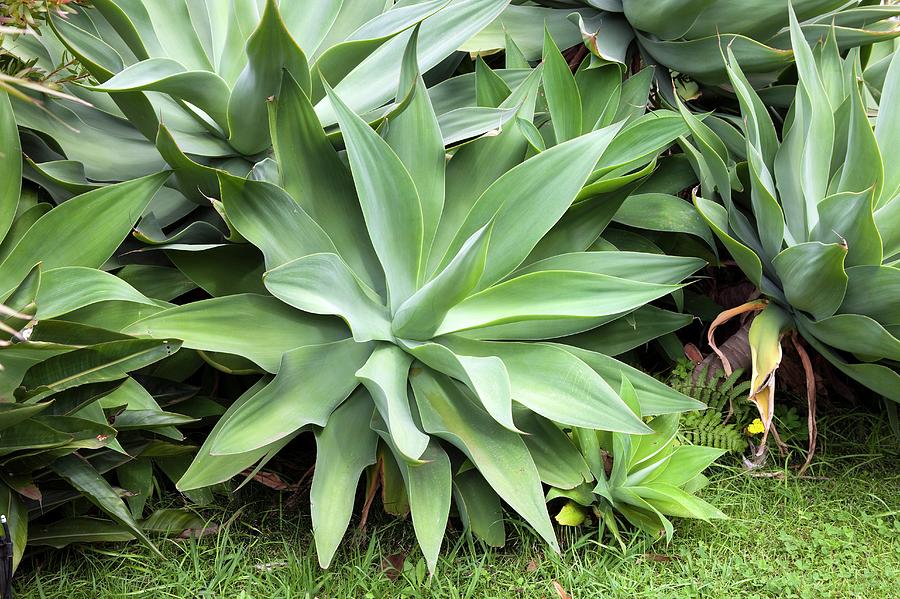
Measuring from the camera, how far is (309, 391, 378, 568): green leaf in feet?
5.95

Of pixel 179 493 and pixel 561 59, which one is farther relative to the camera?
pixel 561 59

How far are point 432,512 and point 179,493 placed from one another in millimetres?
745

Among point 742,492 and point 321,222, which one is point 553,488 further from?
point 321,222

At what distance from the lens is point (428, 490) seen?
1.90m

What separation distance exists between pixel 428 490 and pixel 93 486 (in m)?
0.75

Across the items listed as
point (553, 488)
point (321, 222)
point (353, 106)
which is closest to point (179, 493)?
point (321, 222)

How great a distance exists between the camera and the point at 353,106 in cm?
228

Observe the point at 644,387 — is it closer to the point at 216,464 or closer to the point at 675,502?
the point at 675,502

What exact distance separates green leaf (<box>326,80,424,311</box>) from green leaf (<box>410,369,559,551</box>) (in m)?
0.23

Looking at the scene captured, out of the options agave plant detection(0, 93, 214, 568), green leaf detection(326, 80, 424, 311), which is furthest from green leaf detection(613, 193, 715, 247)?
agave plant detection(0, 93, 214, 568)

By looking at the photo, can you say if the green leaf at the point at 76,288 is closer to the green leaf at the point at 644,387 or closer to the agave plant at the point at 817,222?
the green leaf at the point at 644,387

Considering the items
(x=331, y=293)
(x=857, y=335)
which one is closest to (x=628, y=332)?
(x=857, y=335)

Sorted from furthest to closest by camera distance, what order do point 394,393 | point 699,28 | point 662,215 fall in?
point 699,28
point 662,215
point 394,393

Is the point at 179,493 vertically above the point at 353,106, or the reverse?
the point at 353,106
